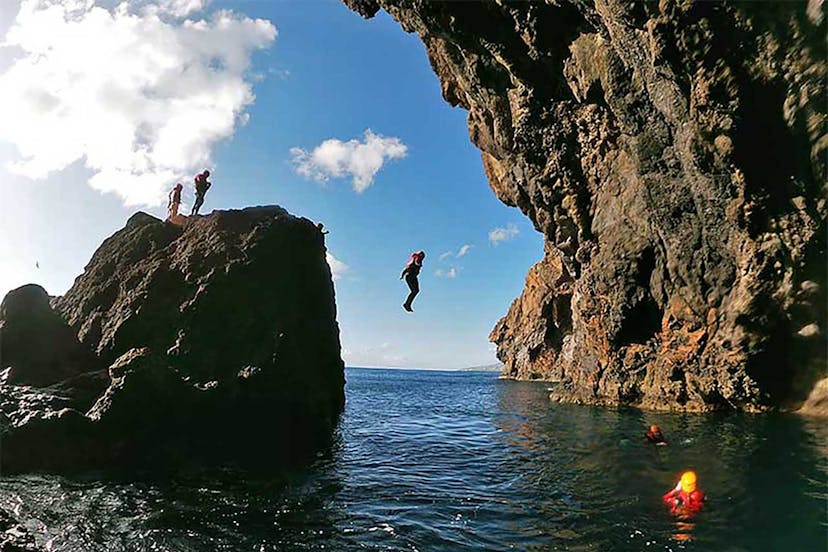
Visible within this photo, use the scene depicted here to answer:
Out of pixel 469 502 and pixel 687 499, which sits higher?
pixel 687 499

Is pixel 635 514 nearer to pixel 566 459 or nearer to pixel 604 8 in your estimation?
pixel 566 459

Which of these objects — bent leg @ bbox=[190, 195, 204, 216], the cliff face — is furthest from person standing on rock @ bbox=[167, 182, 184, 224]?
the cliff face

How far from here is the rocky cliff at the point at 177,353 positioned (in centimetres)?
1316

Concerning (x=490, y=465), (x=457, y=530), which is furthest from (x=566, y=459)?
(x=457, y=530)

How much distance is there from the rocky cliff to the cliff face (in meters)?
16.1

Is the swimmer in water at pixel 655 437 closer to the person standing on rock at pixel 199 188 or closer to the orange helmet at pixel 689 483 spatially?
the orange helmet at pixel 689 483

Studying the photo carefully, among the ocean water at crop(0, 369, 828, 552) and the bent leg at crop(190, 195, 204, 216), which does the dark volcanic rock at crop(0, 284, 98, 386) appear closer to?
the ocean water at crop(0, 369, 828, 552)

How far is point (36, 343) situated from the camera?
601 inches

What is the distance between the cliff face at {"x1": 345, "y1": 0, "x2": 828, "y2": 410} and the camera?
19.1 metres

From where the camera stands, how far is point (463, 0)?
1023 inches

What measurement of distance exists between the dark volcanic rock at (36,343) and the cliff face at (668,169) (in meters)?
21.6

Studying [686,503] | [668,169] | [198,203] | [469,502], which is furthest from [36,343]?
[668,169]

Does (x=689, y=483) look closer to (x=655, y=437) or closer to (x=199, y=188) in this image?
(x=655, y=437)

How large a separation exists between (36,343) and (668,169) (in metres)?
26.1
